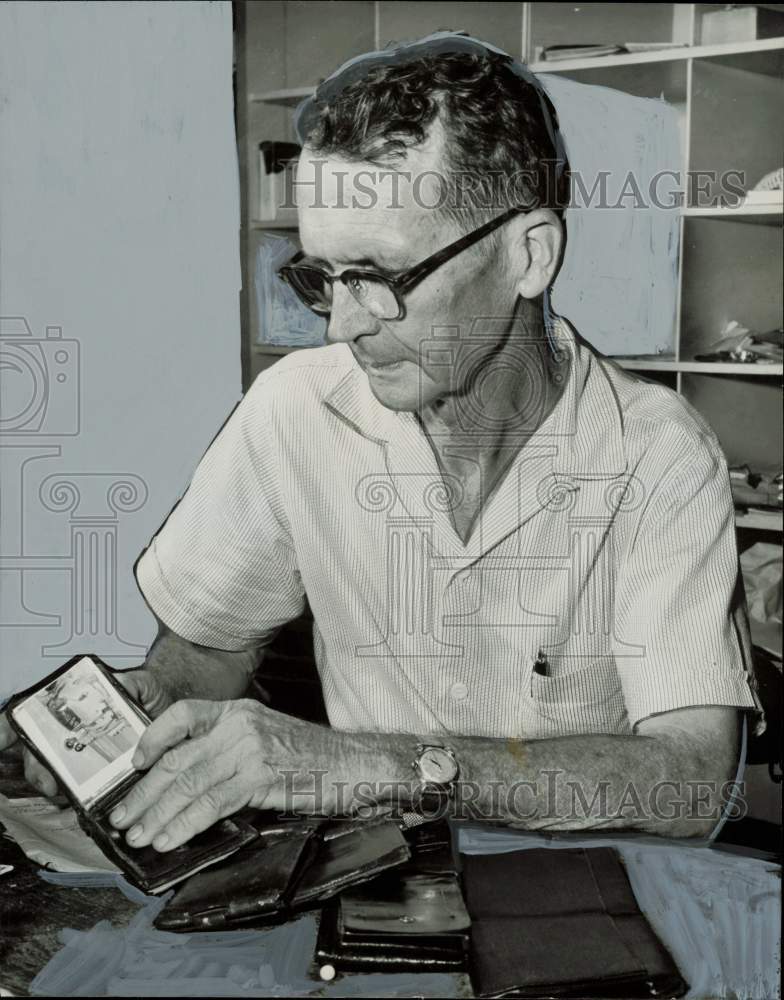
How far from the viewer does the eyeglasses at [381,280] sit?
4.92 ft

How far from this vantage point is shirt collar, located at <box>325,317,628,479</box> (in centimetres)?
158

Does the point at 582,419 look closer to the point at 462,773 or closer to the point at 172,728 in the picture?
the point at 462,773

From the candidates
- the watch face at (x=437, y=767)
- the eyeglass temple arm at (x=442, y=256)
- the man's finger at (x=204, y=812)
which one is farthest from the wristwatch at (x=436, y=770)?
the eyeglass temple arm at (x=442, y=256)

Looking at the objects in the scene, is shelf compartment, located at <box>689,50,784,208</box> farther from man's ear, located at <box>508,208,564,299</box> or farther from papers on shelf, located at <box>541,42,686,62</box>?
man's ear, located at <box>508,208,564,299</box>

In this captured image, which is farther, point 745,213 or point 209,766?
point 745,213

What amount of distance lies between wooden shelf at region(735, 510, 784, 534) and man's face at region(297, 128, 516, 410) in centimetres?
44

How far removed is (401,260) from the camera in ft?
4.91

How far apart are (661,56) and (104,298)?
89cm

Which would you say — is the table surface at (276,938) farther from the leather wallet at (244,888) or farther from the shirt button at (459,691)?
the shirt button at (459,691)

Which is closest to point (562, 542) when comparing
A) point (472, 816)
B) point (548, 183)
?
point (472, 816)

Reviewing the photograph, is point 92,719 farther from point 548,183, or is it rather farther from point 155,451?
point 548,183

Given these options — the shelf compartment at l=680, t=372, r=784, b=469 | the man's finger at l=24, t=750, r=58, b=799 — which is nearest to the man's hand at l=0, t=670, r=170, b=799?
the man's finger at l=24, t=750, r=58, b=799

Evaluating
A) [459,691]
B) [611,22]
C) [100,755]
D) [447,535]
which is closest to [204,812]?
[100,755]

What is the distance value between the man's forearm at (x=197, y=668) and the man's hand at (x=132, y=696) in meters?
0.01
